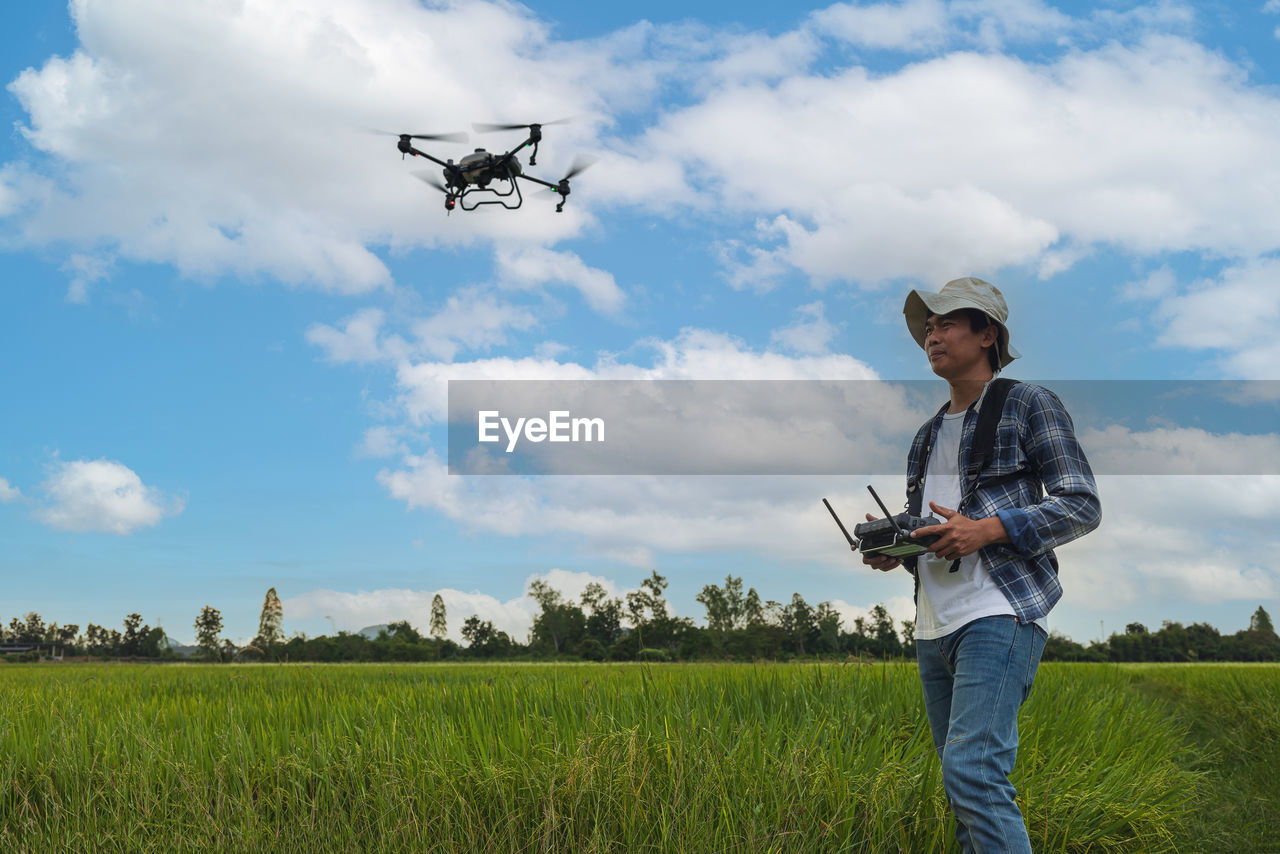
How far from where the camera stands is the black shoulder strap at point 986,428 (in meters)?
3.07

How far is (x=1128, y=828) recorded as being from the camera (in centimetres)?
520

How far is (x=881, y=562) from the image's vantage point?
316 cm

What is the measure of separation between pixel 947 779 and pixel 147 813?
467 centimetres

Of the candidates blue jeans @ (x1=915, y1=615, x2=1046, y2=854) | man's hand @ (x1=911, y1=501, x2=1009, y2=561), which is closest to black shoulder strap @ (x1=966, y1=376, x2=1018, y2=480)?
man's hand @ (x1=911, y1=501, x2=1009, y2=561)

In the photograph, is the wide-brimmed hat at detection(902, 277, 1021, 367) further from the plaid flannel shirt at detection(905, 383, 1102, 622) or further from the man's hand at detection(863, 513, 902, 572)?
the man's hand at detection(863, 513, 902, 572)

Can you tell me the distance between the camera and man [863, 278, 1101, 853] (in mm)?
2754

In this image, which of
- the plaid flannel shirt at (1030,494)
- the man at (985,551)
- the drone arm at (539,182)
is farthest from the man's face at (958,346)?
the drone arm at (539,182)

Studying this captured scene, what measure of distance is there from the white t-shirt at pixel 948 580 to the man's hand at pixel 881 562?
92 mm

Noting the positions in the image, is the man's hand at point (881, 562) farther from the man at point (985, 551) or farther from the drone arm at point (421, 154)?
the drone arm at point (421, 154)

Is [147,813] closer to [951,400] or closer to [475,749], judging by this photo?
[475,749]

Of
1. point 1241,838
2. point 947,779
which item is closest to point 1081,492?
point 947,779

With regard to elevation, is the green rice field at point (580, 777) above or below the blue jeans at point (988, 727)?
below

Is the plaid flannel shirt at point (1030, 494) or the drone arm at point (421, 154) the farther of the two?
the drone arm at point (421, 154)

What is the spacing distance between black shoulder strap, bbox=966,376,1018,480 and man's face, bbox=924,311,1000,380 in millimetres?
156
